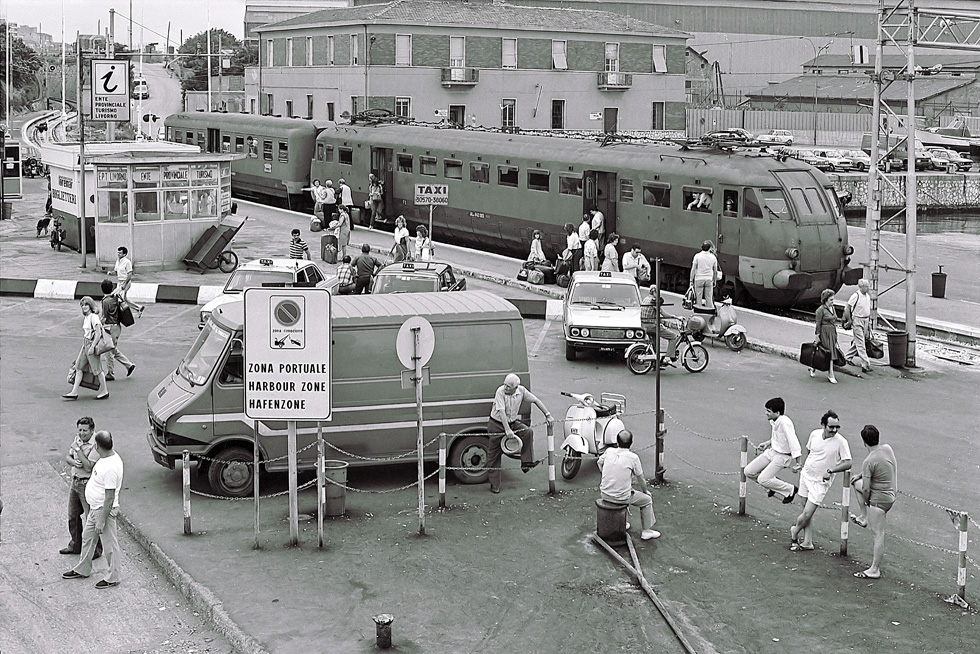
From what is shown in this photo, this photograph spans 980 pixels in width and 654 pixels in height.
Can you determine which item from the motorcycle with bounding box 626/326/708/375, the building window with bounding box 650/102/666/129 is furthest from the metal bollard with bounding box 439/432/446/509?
the building window with bounding box 650/102/666/129

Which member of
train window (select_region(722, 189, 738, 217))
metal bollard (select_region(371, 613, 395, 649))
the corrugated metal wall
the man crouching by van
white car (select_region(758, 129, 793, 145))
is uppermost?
the corrugated metal wall

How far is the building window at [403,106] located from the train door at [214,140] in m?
14.2

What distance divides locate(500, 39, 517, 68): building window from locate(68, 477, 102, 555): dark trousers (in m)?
54.6

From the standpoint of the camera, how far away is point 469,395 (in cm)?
1430

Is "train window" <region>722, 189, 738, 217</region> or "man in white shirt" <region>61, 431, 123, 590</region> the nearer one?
"man in white shirt" <region>61, 431, 123, 590</region>

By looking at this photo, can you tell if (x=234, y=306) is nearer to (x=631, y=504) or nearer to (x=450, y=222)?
(x=631, y=504)

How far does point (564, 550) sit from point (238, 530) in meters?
3.38

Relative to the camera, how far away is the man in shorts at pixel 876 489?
11266mm

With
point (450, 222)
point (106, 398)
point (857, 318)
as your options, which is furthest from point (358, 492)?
point (450, 222)

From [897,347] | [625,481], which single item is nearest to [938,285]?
[897,347]

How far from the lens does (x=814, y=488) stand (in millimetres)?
12039

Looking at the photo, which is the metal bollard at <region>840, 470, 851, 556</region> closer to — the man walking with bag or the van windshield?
the van windshield

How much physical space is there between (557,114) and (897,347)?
46.8 m

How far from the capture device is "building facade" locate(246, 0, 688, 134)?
61.1 m
